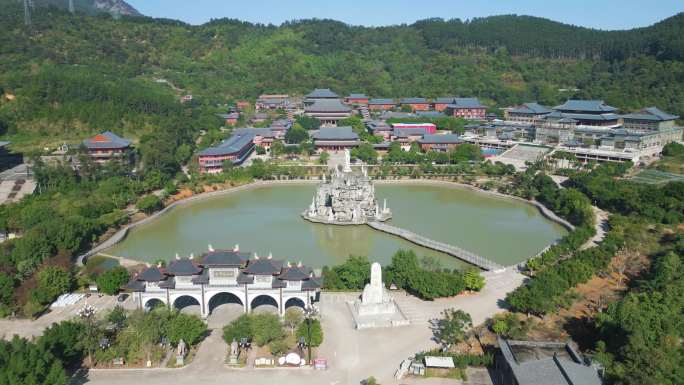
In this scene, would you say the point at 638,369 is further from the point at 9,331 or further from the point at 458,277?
the point at 9,331

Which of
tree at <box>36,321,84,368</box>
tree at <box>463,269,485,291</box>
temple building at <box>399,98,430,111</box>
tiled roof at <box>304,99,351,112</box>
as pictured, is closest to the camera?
tree at <box>36,321,84,368</box>

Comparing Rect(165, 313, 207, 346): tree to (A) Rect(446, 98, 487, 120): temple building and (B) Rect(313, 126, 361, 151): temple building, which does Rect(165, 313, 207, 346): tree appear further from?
(A) Rect(446, 98, 487, 120): temple building

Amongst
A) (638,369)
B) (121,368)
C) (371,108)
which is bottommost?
(121,368)

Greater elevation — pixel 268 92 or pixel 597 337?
pixel 268 92

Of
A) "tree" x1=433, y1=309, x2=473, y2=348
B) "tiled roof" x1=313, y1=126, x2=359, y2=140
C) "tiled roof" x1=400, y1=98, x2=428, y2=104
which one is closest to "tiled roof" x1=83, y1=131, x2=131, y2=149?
"tiled roof" x1=313, y1=126, x2=359, y2=140

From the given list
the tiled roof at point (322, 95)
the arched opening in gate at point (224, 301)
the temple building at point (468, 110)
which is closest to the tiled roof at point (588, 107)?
the temple building at point (468, 110)

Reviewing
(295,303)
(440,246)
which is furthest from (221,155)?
(295,303)

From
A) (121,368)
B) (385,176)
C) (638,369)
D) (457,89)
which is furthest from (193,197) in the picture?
(457,89)

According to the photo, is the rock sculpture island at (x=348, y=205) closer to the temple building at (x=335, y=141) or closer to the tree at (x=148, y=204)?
the tree at (x=148, y=204)
